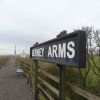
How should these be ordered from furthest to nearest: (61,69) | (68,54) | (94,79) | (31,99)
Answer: (31,99), (94,79), (61,69), (68,54)

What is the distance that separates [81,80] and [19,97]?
Result: 2400 mm

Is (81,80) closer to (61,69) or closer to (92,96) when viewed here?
(61,69)

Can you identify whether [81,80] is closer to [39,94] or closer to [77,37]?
[39,94]

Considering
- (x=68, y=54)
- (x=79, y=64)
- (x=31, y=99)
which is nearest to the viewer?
(x=79, y=64)

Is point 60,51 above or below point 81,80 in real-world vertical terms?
above

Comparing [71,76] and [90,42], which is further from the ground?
[90,42]

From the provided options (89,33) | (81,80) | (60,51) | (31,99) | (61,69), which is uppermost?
(89,33)

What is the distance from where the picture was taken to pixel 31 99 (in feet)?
27.3

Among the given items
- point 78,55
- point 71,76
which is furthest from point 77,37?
point 71,76

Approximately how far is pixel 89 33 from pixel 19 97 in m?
3.43

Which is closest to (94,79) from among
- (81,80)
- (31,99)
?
(81,80)

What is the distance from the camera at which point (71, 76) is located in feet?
28.0

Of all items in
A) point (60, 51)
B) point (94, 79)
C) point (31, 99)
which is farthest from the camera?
point (31, 99)

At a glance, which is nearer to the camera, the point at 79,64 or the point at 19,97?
the point at 79,64
